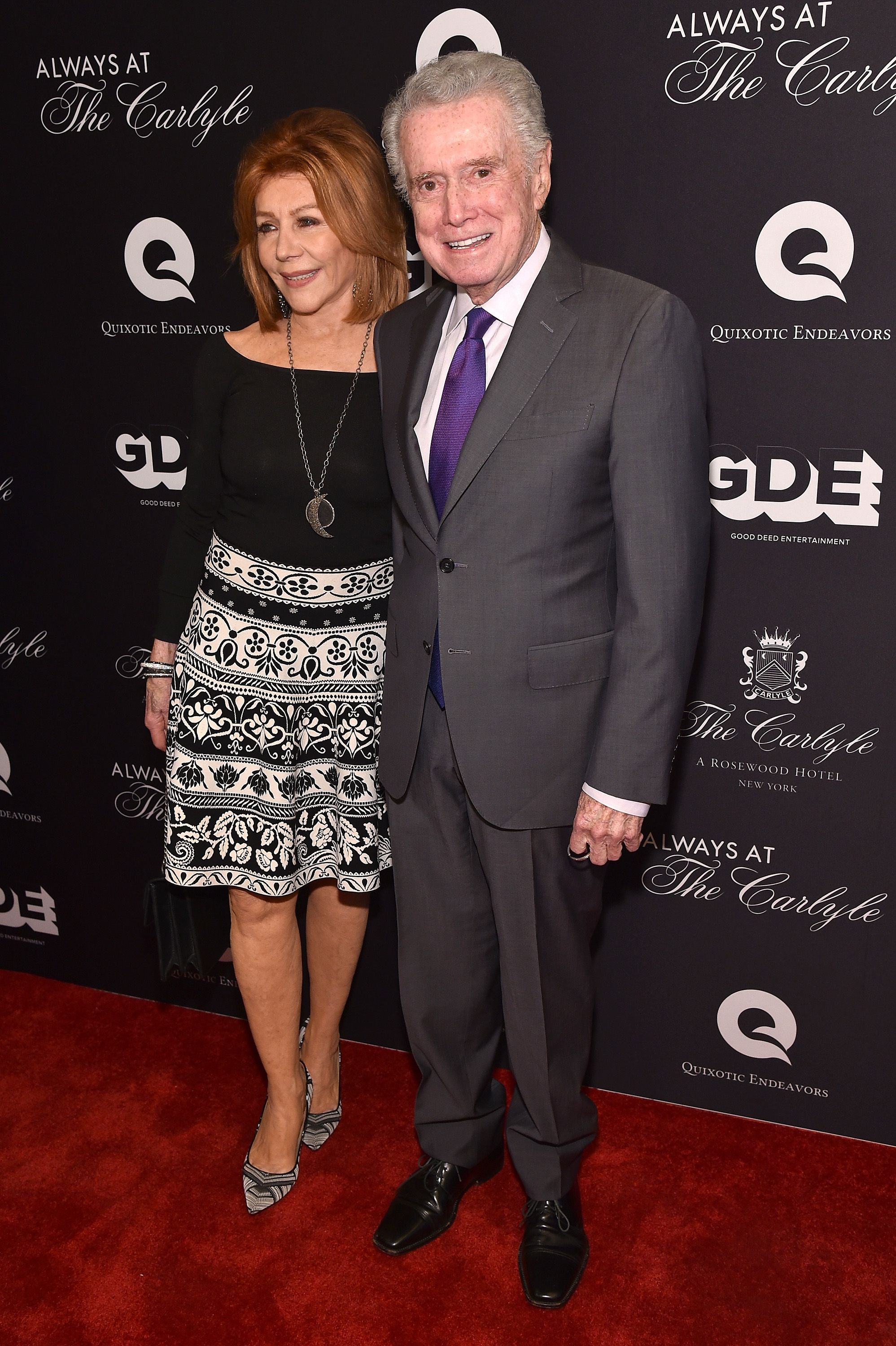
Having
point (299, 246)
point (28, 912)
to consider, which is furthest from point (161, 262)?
point (28, 912)

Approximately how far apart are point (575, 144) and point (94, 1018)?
2423 millimetres

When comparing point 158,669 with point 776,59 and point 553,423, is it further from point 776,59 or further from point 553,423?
point 776,59

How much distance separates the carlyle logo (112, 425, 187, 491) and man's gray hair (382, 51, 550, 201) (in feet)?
3.60

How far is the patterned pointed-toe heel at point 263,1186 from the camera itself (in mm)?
2303

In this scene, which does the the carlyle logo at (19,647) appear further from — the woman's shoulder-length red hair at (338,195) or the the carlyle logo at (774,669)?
the the carlyle logo at (774,669)

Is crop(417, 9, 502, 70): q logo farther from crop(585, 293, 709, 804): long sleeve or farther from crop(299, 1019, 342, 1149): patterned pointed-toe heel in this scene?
crop(299, 1019, 342, 1149): patterned pointed-toe heel

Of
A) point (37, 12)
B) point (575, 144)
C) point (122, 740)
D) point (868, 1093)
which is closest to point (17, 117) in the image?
point (37, 12)

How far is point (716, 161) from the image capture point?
2.07 m

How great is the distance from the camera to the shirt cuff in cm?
179

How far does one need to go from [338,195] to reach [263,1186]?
6.35ft

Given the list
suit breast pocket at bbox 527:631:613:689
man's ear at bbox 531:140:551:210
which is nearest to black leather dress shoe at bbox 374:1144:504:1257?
suit breast pocket at bbox 527:631:613:689

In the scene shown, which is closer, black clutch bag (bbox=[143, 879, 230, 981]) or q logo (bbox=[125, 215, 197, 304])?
black clutch bag (bbox=[143, 879, 230, 981])

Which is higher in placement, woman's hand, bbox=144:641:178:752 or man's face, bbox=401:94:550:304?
man's face, bbox=401:94:550:304

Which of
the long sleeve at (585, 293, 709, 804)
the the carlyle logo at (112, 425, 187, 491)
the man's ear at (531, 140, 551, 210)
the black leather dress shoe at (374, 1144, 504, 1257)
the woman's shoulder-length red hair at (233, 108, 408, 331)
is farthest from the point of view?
the the carlyle logo at (112, 425, 187, 491)
